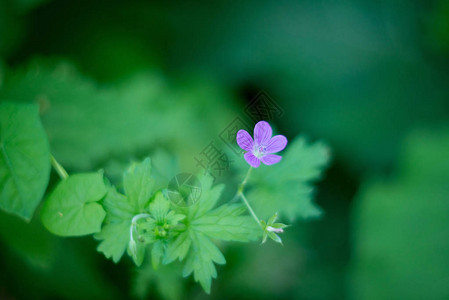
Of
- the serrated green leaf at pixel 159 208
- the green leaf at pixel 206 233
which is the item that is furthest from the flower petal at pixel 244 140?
the serrated green leaf at pixel 159 208

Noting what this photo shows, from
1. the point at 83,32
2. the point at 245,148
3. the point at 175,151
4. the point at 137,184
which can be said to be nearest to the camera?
the point at 245,148

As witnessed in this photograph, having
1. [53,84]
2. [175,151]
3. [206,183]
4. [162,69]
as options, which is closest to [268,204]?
[206,183]

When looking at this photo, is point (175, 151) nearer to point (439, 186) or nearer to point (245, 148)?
point (245, 148)

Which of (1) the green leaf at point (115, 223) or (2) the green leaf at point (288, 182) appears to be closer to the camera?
(1) the green leaf at point (115, 223)

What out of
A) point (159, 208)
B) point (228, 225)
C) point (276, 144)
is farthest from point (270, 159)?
point (159, 208)

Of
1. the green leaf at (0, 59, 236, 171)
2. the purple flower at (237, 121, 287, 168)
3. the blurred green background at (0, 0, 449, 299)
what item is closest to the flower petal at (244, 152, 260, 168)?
the purple flower at (237, 121, 287, 168)

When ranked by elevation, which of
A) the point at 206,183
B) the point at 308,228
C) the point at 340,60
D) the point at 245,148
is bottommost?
the point at 206,183

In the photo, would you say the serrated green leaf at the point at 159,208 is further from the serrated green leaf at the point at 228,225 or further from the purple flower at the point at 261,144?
the purple flower at the point at 261,144
